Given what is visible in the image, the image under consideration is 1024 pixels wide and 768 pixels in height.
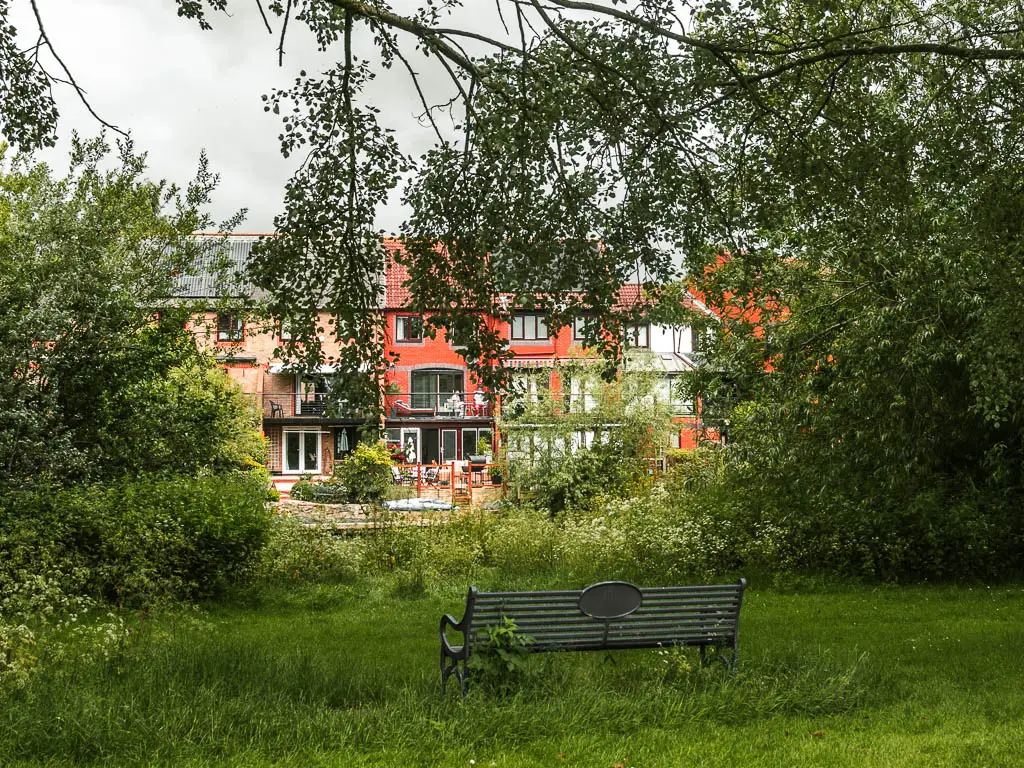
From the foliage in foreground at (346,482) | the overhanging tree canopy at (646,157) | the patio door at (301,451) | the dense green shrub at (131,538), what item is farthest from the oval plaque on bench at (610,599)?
the patio door at (301,451)

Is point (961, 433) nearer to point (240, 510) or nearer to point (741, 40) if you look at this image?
point (741, 40)

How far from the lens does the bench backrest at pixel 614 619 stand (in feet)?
20.6

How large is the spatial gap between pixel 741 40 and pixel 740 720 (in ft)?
17.0

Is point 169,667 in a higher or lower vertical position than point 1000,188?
lower

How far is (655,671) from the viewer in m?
6.64

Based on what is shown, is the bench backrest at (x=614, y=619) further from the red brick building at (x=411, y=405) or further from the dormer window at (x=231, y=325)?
the red brick building at (x=411, y=405)

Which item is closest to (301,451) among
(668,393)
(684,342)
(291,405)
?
(291,405)

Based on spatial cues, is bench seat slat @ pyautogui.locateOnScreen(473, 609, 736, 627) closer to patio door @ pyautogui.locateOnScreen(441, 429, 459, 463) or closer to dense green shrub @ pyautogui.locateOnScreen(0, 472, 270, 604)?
dense green shrub @ pyautogui.locateOnScreen(0, 472, 270, 604)

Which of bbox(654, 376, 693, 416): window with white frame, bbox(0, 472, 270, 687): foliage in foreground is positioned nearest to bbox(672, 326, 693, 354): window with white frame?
bbox(654, 376, 693, 416): window with white frame

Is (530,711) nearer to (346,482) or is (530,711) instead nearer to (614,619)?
(614,619)

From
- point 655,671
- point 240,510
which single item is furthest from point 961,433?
point 240,510

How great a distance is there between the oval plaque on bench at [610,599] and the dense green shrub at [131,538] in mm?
5997

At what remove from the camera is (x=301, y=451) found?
47.5 m

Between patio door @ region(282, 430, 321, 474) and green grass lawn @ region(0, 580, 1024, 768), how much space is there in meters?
39.5
